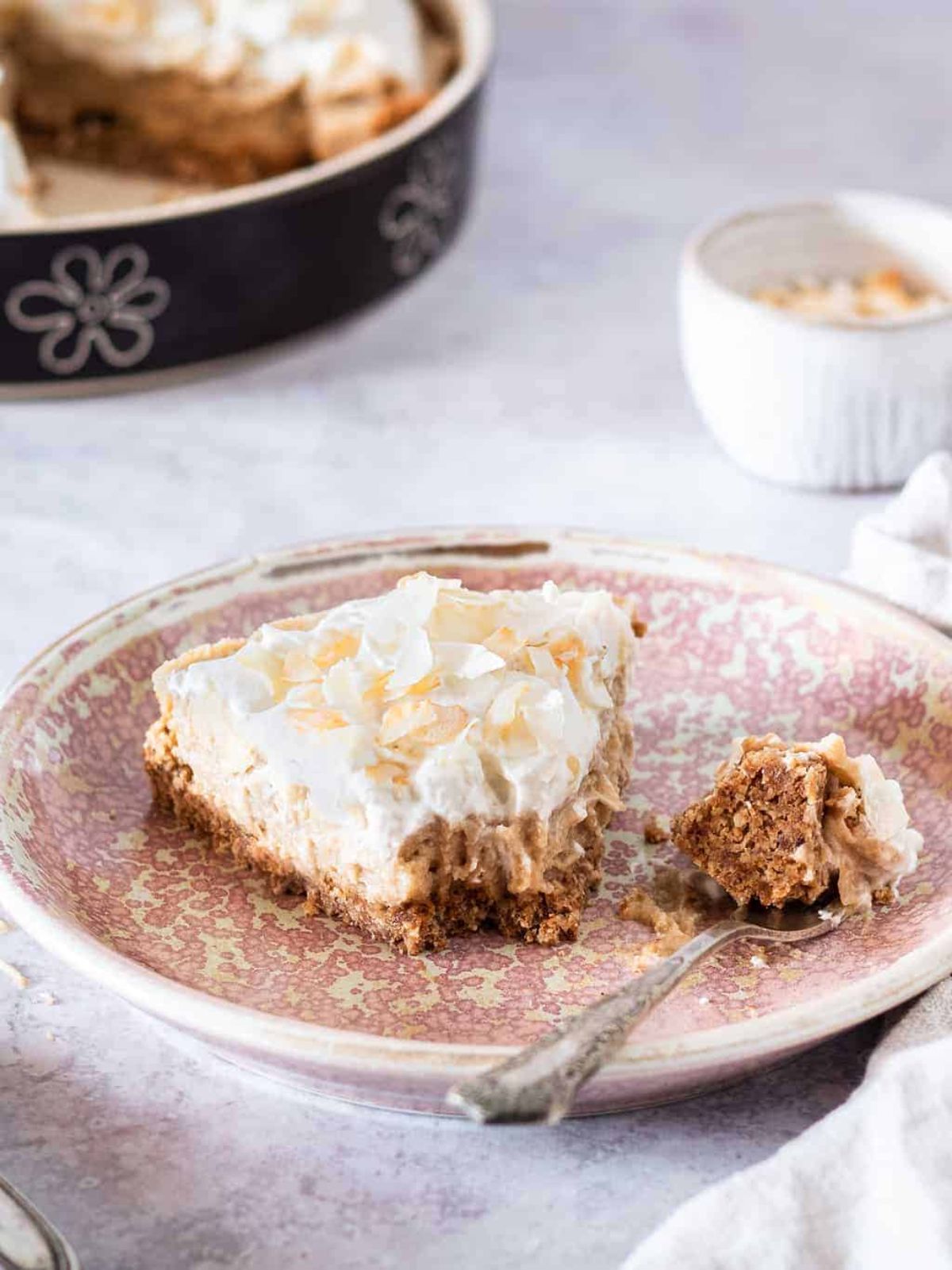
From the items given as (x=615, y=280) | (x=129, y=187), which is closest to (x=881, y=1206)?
(x=615, y=280)

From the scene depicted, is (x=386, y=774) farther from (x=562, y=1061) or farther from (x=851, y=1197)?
(x=851, y=1197)

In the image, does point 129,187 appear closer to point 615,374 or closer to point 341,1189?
point 615,374

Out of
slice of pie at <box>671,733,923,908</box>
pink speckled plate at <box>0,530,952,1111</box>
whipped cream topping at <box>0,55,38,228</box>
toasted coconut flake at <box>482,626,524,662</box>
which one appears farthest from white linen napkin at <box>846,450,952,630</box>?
whipped cream topping at <box>0,55,38,228</box>

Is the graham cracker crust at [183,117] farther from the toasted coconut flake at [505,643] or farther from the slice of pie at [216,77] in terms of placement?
the toasted coconut flake at [505,643]

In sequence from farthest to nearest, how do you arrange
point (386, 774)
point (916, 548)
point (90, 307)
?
point (90, 307)
point (916, 548)
point (386, 774)

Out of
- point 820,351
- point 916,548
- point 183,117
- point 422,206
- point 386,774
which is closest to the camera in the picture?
point 386,774

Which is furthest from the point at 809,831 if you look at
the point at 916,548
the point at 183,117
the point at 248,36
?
the point at 183,117

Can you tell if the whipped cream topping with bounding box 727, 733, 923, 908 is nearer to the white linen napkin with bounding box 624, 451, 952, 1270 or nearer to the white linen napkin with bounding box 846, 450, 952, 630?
the white linen napkin with bounding box 624, 451, 952, 1270
